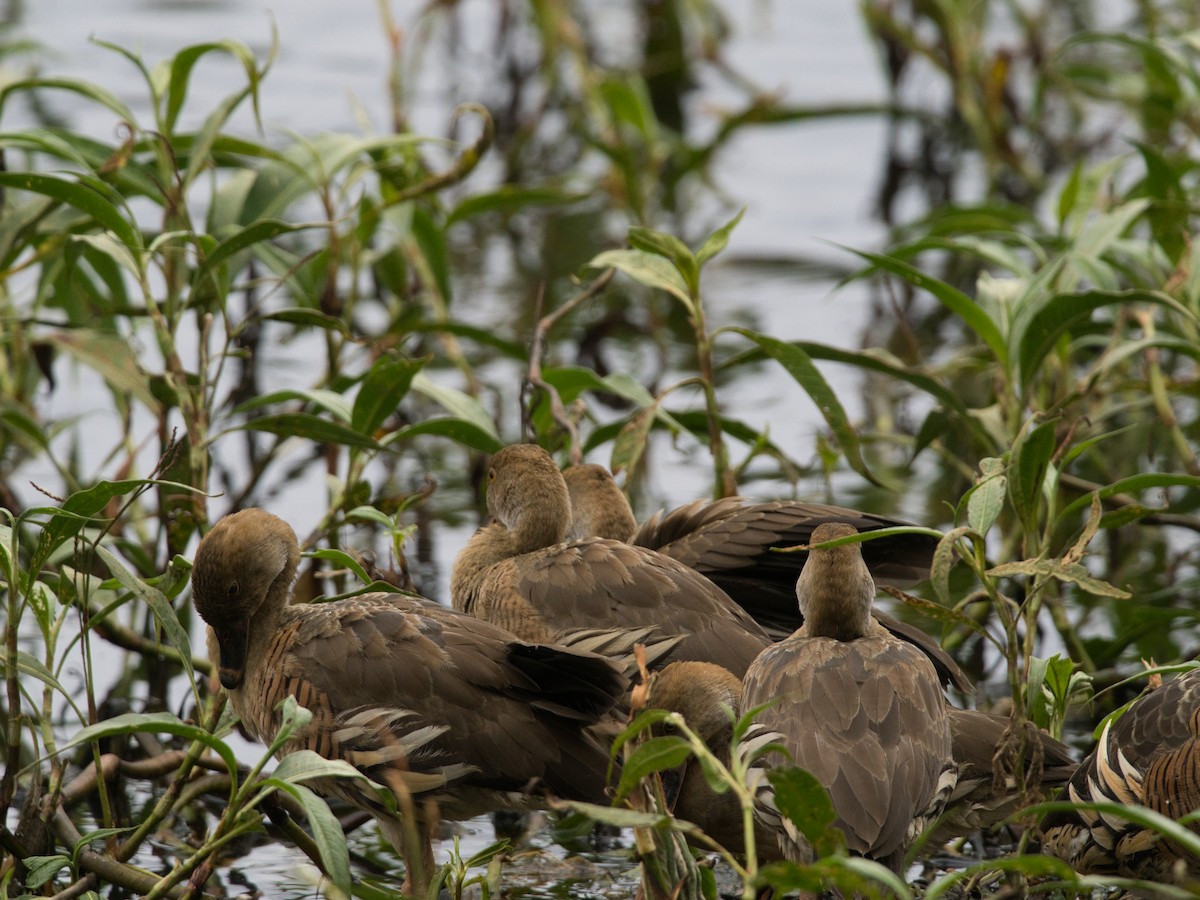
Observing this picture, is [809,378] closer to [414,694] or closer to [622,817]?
[414,694]

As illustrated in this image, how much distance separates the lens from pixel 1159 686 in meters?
4.08

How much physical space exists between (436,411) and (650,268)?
2.76 metres

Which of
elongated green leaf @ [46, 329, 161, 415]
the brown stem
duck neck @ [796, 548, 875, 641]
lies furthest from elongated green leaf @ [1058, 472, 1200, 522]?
elongated green leaf @ [46, 329, 161, 415]

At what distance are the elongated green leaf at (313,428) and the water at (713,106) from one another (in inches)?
70.9

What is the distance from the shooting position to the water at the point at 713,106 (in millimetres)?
8203

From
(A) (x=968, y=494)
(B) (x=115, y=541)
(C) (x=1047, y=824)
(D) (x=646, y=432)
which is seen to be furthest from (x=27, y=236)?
(C) (x=1047, y=824)

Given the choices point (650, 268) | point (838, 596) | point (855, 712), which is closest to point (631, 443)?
point (650, 268)

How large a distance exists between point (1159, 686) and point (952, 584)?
97.4 inches

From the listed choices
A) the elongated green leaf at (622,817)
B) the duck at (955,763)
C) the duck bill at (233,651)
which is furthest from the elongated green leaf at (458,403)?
the elongated green leaf at (622,817)

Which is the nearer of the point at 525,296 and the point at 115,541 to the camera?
the point at 115,541

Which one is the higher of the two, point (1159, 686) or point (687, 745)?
point (687, 745)

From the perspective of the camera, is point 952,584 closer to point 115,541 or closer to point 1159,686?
point 1159,686

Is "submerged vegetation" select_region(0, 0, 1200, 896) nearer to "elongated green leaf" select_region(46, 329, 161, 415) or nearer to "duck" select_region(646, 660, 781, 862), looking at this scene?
"elongated green leaf" select_region(46, 329, 161, 415)

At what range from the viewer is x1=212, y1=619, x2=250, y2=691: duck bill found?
4.27 meters
